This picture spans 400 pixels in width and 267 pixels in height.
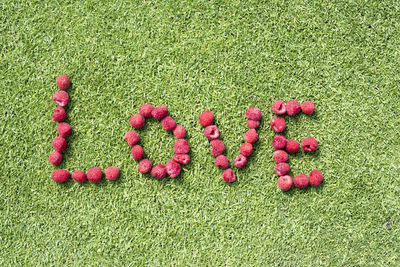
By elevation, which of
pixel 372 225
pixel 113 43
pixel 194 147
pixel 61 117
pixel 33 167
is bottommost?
pixel 372 225

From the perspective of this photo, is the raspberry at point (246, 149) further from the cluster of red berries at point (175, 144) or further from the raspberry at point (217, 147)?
the cluster of red berries at point (175, 144)

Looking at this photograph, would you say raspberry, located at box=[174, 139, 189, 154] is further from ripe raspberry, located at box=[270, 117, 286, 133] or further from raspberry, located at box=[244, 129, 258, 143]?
ripe raspberry, located at box=[270, 117, 286, 133]

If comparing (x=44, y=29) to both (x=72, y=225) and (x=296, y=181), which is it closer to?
(x=72, y=225)

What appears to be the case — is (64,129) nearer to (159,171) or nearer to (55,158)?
(55,158)

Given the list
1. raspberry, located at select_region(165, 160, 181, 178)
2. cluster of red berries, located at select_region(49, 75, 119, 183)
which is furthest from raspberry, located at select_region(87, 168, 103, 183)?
raspberry, located at select_region(165, 160, 181, 178)

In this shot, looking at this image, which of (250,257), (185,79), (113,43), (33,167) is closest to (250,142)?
(185,79)

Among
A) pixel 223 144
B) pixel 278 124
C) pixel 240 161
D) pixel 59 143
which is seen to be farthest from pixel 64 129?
pixel 278 124
